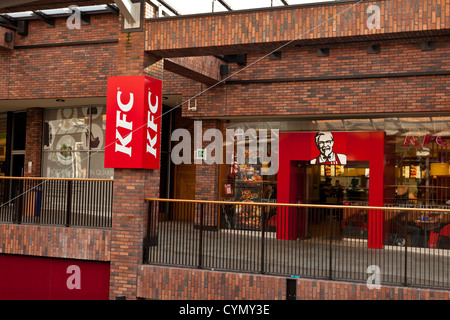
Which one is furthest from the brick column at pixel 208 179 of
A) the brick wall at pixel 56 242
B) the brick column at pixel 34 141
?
the brick column at pixel 34 141

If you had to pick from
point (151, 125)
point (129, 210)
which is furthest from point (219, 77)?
point (129, 210)

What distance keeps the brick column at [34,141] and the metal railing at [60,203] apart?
550 centimetres

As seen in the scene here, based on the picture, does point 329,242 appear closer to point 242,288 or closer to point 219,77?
point 242,288

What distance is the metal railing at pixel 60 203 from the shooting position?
11.6 meters

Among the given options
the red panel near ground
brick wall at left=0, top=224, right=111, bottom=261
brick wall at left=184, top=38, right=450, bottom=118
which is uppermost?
brick wall at left=184, top=38, right=450, bottom=118

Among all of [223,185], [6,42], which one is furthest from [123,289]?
[6,42]

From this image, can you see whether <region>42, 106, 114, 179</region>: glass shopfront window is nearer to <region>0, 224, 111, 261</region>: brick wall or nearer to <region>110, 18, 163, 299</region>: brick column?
<region>0, 224, 111, 261</region>: brick wall

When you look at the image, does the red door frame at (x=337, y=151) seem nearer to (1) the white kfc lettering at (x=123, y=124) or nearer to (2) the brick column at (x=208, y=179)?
(2) the brick column at (x=208, y=179)

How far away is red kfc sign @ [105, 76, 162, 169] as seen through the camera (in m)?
10.7

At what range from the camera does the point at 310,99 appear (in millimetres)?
14023

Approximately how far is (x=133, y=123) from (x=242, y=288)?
4.06 metres

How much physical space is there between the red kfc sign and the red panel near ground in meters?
2.50

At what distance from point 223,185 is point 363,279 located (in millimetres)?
7409

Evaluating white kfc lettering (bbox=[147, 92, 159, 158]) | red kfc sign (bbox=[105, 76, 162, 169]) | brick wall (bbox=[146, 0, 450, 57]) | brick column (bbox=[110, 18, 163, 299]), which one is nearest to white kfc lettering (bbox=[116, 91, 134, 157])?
red kfc sign (bbox=[105, 76, 162, 169])
